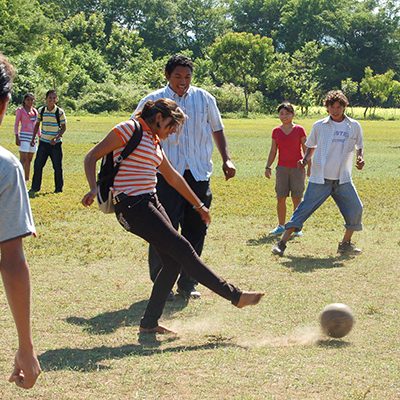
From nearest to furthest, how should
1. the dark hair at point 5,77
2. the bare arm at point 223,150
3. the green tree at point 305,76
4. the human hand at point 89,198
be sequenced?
1. the dark hair at point 5,77
2. the human hand at point 89,198
3. the bare arm at point 223,150
4. the green tree at point 305,76

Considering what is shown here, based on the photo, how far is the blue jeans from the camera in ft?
34.0

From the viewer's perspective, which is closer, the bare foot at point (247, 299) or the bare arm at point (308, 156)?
the bare foot at point (247, 299)

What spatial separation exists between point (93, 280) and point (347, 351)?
134 inches

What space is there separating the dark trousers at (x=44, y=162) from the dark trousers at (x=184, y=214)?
8.06 metres

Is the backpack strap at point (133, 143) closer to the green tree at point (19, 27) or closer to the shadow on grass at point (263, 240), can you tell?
the shadow on grass at point (263, 240)

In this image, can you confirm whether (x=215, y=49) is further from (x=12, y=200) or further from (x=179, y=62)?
(x=12, y=200)

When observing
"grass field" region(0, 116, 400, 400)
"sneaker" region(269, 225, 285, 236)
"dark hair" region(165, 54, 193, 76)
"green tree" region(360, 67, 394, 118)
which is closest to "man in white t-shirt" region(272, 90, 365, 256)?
"grass field" region(0, 116, 400, 400)

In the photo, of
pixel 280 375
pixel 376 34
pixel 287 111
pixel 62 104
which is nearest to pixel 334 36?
pixel 376 34

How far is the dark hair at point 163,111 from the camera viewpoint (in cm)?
639

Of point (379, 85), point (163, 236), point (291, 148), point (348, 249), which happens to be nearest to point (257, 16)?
point (379, 85)

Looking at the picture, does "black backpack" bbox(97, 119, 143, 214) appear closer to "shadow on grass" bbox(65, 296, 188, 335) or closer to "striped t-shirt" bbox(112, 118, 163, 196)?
"striped t-shirt" bbox(112, 118, 163, 196)

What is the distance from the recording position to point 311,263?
32.1ft

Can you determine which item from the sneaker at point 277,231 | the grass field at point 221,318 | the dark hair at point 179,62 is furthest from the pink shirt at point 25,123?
the dark hair at point 179,62

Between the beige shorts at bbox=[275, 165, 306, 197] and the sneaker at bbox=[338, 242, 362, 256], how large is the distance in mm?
1803
